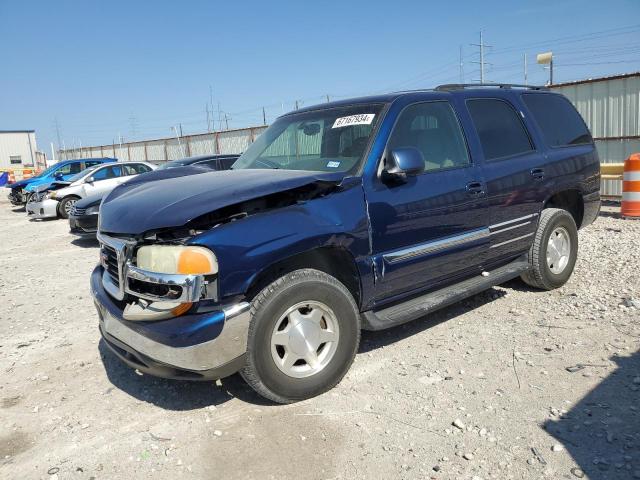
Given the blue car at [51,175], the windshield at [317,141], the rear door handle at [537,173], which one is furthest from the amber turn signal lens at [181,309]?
the blue car at [51,175]

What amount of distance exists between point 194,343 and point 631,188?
8028mm

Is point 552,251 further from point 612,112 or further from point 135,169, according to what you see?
point 135,169

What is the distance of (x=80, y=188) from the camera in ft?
45.9

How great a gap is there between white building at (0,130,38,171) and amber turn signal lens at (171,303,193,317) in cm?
5083

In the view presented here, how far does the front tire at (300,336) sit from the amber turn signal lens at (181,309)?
36 cm

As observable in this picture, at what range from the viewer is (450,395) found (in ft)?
10.6

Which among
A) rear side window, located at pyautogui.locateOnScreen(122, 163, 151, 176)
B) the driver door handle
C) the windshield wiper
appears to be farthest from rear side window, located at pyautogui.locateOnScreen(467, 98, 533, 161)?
rear side window, located at pyautogui.locateOnScreen(122, 163, 151, 176)

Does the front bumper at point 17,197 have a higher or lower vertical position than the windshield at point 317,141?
lower

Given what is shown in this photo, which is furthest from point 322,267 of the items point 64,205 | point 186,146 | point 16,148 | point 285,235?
point 16,148

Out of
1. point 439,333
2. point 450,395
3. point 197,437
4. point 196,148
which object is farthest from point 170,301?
point 196,148

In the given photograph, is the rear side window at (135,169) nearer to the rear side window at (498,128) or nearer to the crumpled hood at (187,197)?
the crumpled hood at (187,197)

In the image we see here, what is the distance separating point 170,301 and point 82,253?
7.06 m

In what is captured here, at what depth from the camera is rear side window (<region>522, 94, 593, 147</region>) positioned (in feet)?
16.4

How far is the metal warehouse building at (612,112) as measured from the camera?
10133 millimetres
